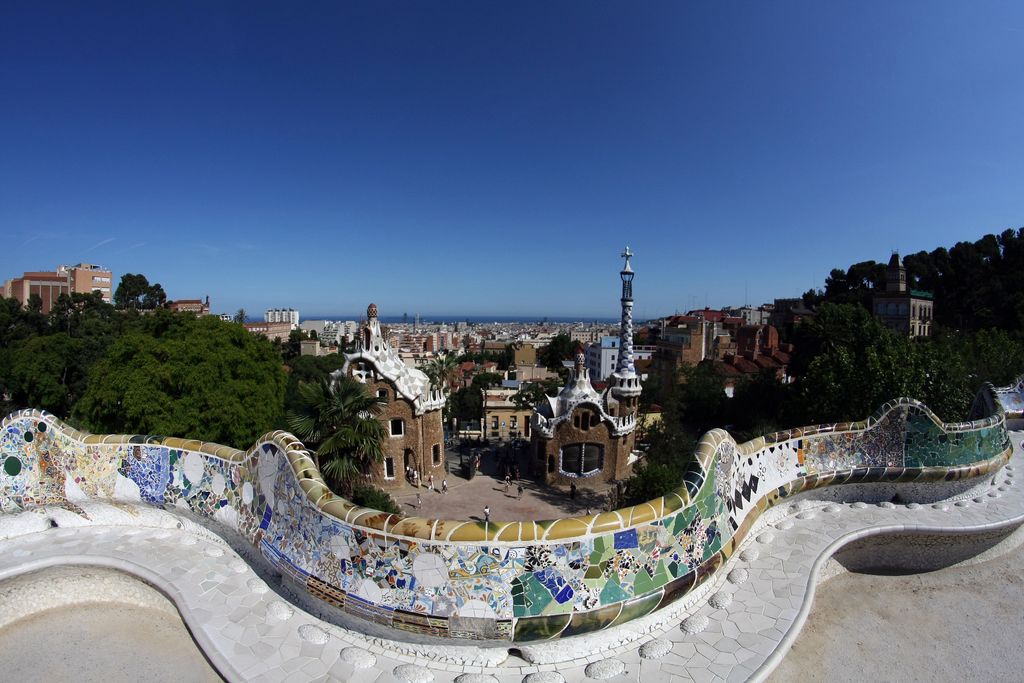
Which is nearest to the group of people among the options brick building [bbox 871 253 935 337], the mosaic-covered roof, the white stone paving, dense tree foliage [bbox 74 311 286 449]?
the mosaic-covered roof

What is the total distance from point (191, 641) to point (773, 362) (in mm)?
53815

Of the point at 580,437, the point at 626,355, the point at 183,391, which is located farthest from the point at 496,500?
the point at 183,391

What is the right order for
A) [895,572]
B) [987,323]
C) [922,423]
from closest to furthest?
[895,572]
[922,423]
[987,323]

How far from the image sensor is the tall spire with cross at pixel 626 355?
22.5 m

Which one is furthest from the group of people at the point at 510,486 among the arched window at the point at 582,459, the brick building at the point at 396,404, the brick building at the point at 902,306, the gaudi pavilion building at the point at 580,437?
the brick building at the point at 902,306

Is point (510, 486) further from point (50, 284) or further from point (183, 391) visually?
point (50, 284)

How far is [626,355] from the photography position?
2344 centimetres

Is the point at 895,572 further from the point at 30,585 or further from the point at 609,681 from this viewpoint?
the point at 30,585

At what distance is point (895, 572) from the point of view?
8.63m

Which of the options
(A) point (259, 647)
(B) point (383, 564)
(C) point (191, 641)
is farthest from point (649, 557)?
(C) point (191, 641)

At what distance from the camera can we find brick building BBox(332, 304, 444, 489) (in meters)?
19.6

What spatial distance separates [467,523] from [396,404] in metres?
15.1

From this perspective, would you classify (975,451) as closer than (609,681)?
No

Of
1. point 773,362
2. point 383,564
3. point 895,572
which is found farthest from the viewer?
point 773,362
